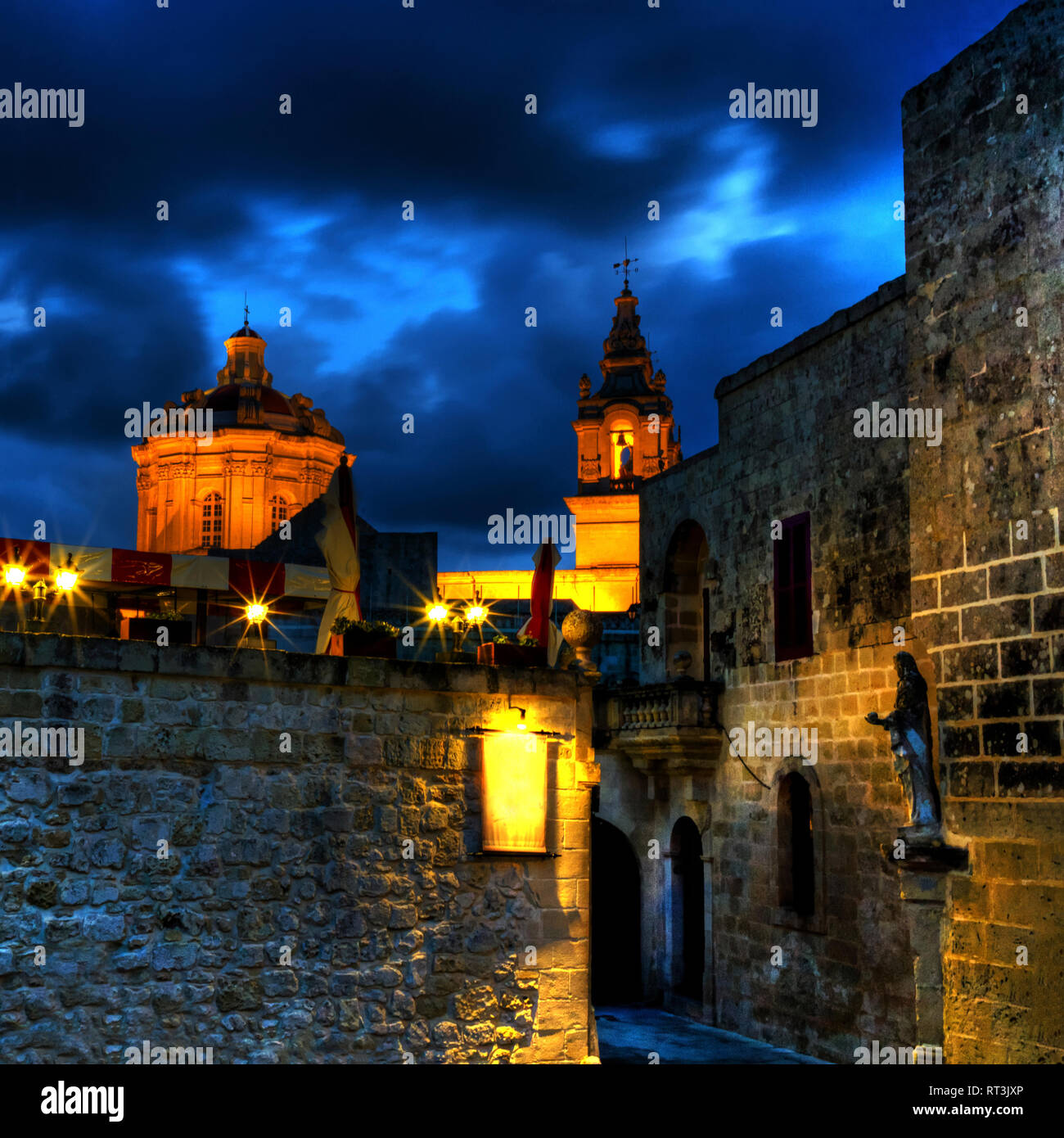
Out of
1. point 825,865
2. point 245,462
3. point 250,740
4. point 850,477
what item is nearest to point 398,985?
point 250,740

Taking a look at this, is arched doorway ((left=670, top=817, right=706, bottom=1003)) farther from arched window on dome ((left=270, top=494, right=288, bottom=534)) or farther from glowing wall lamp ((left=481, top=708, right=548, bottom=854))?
arched window on dome ((left=270, top=494, right=288, bottom=534))

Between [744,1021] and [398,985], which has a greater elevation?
[398,985]

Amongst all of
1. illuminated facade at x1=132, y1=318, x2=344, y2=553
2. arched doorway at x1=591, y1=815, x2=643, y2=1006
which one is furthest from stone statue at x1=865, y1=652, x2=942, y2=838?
illuminated facade at x1=132, y1=318, x2=344, y2=553

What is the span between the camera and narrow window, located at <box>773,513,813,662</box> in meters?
16.8

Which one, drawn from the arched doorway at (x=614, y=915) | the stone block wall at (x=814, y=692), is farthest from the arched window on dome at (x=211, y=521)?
the stone block wall at (x=814, y=692)

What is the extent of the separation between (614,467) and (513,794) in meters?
47.1

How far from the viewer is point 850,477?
15953 mm

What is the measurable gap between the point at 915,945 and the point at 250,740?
183 inches

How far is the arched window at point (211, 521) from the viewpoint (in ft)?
174

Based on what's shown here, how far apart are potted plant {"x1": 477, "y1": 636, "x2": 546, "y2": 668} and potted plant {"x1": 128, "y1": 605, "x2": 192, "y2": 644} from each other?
7.95 feet

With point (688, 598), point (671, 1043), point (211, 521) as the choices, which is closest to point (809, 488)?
point (688, 598)

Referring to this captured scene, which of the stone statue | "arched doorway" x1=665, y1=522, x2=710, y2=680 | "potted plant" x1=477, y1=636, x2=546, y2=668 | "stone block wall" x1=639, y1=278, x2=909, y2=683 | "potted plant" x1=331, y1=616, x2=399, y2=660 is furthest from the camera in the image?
"arched doorway" x1=665, y1=522, x2=710, y2=680

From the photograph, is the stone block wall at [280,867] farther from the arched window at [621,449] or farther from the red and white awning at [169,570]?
the arched window at [621,449]
